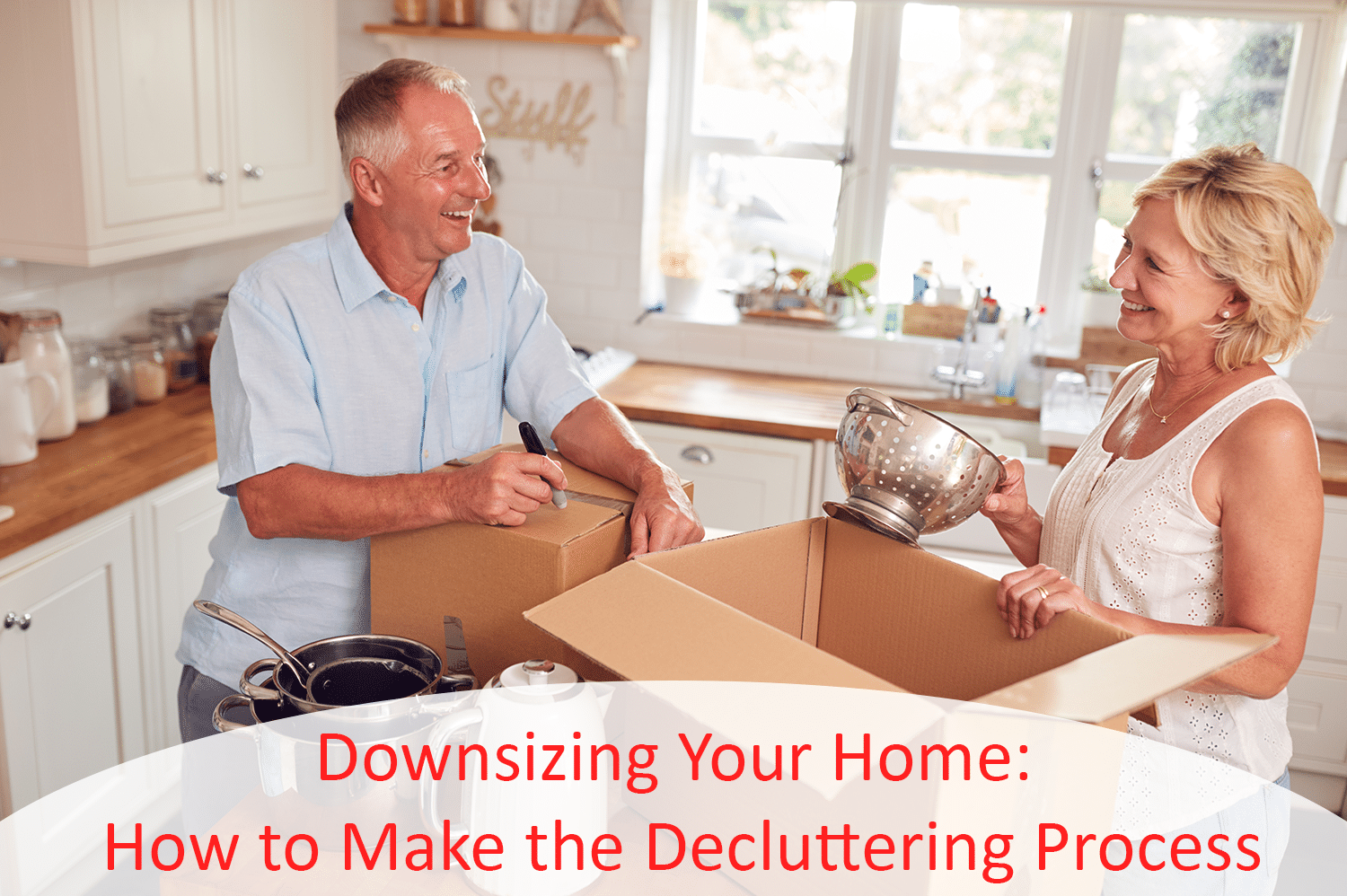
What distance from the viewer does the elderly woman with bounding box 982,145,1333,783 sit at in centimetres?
122

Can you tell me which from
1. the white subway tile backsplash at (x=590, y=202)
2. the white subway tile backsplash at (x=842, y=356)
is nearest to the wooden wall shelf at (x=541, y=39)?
the white subway tile backsplash at (x=590, y=202)

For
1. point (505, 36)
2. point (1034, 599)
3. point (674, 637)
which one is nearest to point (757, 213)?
point (505, 36)

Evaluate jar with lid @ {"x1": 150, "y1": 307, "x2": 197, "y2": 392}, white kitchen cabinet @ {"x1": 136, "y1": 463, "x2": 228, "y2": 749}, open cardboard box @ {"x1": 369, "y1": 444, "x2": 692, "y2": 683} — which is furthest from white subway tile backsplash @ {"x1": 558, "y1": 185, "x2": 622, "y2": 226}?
open cardboard box @ {"x1": 369, "y1": 444, "x2": 692, "y2": 683}

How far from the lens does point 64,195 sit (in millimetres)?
2287

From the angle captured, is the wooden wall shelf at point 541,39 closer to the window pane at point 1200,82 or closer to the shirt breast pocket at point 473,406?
the window pane at point 1200,82

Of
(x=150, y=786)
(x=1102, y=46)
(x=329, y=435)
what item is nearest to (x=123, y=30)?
(x=329, y=435)

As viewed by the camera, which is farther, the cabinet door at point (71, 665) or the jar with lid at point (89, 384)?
the jar with lid at point (89, 384)

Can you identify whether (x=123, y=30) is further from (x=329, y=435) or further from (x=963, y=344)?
(x=963, y=344)

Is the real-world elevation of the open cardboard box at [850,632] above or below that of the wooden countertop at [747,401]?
above

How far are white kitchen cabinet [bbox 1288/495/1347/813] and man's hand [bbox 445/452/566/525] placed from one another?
2.23 meters

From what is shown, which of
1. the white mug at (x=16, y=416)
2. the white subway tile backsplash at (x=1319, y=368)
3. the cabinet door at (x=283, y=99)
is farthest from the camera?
the white subway tile backsplash at (x=1319, y=368)

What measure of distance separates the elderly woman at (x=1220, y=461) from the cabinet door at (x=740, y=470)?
1.49m

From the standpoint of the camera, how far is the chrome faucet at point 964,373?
10.6ft

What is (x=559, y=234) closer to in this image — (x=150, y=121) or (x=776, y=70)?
(x=776, y=70)
